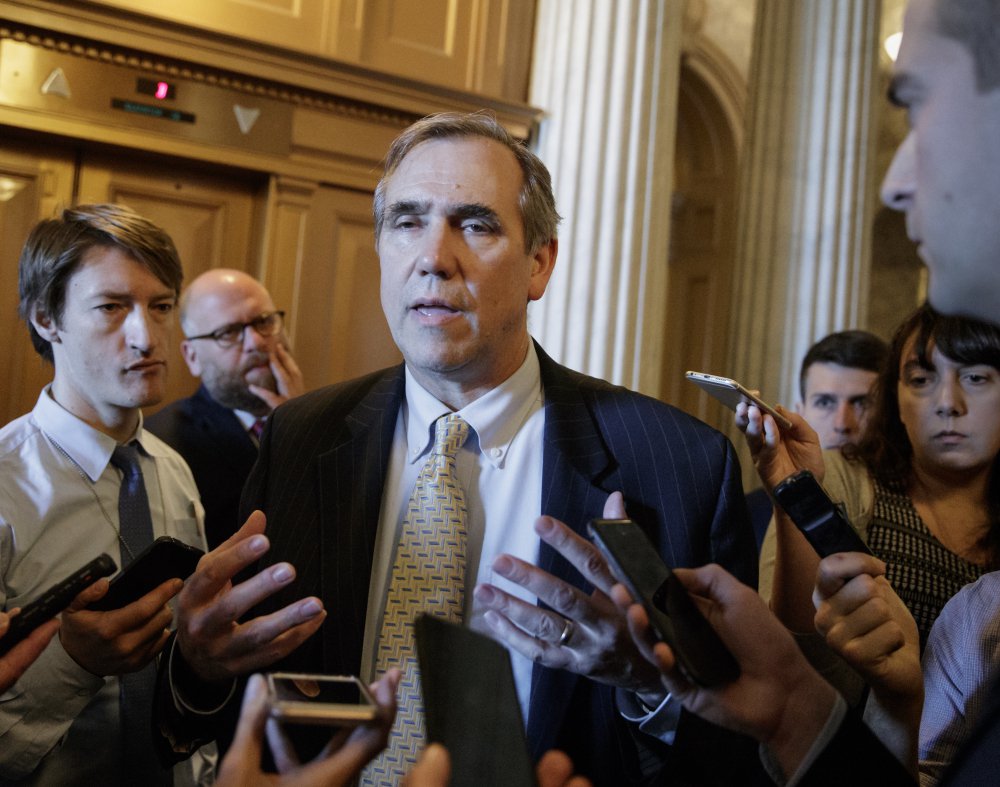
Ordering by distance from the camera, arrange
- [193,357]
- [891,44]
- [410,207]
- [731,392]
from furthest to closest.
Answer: [891,44] → [193,357] → [410,207] → [731,392]

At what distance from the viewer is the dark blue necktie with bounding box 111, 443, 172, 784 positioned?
79.8 inches

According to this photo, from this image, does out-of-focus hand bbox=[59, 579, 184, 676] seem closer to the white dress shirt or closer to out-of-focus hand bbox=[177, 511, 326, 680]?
out-of-focus hand bbox=[177, 511, 326, 680]

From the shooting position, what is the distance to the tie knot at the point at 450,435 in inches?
75.0

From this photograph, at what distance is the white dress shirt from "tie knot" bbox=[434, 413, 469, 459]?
2.56 ft

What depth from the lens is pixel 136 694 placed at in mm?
2076

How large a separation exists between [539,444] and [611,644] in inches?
25.4

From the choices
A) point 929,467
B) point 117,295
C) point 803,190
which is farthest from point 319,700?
point 803,190

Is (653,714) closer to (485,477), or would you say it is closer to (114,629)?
(485,477)

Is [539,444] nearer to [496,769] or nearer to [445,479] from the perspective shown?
[445,479]

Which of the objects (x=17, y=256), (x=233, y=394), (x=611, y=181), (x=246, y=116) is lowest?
(x=233, y=394)

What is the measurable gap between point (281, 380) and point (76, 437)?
4.51 ft

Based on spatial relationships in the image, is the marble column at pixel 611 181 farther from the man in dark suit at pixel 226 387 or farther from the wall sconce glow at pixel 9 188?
the wall sconce glow at pixel 9 188

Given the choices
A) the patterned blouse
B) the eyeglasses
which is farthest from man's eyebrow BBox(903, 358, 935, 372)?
the eyeglasses

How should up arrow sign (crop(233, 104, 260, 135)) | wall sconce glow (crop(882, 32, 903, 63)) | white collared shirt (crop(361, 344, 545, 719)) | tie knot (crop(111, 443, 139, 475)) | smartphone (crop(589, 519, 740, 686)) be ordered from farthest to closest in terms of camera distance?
wall sconce glow (crop(882, 32, 903, 63)), up arrow sign (crop(233, 104, 260, 135)), tie knot (crop(111, 443, 139, 475)), white collared shirt (crop(361, 344, 545, 719)), smartphone (crop(589, 519, 740, 686))
